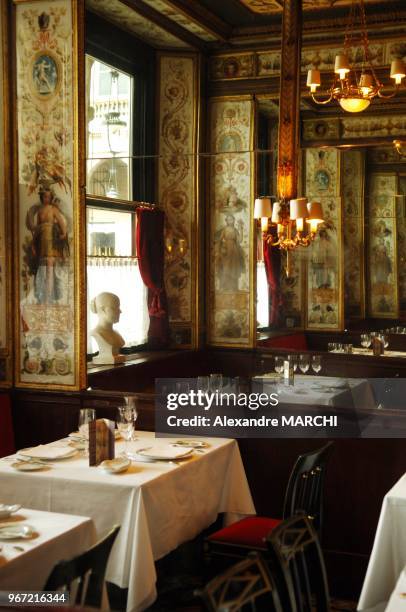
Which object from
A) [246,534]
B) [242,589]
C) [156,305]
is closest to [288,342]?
[156,305]

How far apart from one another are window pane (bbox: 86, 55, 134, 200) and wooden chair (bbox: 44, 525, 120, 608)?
4.98 m

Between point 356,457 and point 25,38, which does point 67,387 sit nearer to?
point 356,457

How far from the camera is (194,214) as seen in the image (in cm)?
848

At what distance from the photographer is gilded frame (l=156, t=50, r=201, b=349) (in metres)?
8.33

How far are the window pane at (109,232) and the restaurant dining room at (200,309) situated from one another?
0.06 feet

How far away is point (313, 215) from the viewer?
6.39m

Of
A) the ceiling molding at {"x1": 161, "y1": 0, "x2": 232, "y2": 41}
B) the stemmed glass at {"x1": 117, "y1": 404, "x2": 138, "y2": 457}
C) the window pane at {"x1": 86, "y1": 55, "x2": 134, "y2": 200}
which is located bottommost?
the stemmed glass at {"x1": 117, "y1": 404, "x2": 138, "y2": 457}

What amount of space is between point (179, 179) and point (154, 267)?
38.5 inches

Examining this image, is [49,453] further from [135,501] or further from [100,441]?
[135,501]

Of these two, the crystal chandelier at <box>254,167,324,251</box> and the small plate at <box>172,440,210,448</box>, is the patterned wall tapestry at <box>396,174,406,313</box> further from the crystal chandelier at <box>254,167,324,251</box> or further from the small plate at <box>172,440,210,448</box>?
the small plate at <box>172,440,210,448</box>

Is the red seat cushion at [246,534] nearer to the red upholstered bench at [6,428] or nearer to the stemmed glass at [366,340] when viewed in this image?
the red upholstered bench at [6,428]

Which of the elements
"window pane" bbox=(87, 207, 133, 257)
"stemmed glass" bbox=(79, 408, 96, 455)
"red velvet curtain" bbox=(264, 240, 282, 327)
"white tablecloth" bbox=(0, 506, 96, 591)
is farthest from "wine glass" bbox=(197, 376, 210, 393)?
"red velvet curtain" bbox=(264, 240, 282, 327)

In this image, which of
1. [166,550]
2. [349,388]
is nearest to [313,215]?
[349,388]

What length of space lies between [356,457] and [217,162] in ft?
14.6
